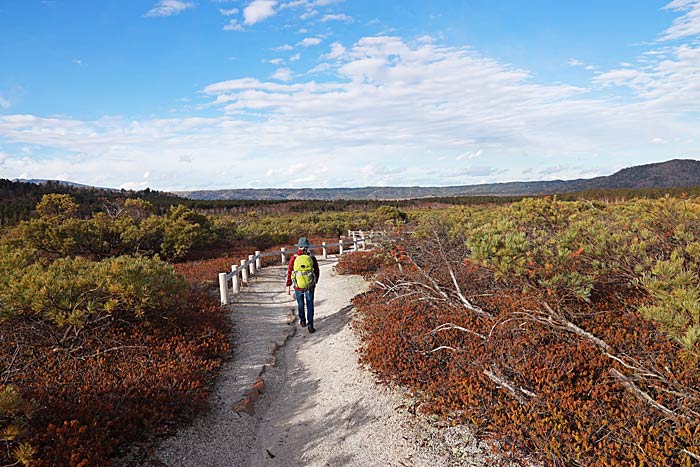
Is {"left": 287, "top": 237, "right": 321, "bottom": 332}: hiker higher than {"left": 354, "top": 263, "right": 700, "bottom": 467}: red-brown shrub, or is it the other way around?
{"left": 287, "top": 237, "right": 321, "bottom": 332}: hiker

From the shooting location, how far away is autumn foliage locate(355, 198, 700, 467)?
3.60 meters

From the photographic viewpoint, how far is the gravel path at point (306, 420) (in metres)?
4.27

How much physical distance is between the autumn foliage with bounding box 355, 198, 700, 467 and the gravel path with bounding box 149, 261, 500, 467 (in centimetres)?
35

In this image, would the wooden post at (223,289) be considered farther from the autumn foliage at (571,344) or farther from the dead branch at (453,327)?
the dead branch at (453,327)

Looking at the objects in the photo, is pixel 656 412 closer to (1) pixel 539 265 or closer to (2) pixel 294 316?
(1) pixel 539 265

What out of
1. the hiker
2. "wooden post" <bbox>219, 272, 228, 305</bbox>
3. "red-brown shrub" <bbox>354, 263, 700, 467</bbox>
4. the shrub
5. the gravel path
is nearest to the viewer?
"red-brown shrub" <bbox>354, 263, 700, 467</bbox>

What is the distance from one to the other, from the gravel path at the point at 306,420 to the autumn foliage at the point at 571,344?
351mm

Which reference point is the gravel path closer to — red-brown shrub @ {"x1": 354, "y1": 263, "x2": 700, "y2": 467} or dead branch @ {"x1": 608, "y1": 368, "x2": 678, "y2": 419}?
red-brown shrub @ {"x1": 354, "y1": 263, "x2": 700, "y2": 467}

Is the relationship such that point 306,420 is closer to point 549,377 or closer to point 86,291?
point 549,377

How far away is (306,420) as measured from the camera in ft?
16.8

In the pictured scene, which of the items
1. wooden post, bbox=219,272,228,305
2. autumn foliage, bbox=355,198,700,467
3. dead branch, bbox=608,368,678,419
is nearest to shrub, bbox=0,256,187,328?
wooden post, bbox=219,272,228,305

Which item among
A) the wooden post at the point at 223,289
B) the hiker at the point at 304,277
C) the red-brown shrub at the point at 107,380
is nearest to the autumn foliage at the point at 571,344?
the hiker at the point at 304,277

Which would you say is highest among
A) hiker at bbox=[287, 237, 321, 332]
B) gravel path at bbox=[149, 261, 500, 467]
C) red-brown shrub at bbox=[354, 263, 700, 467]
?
hiker at bbox=[287, 237, 321, 332]

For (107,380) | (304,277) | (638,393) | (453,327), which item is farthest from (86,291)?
(638,393)
